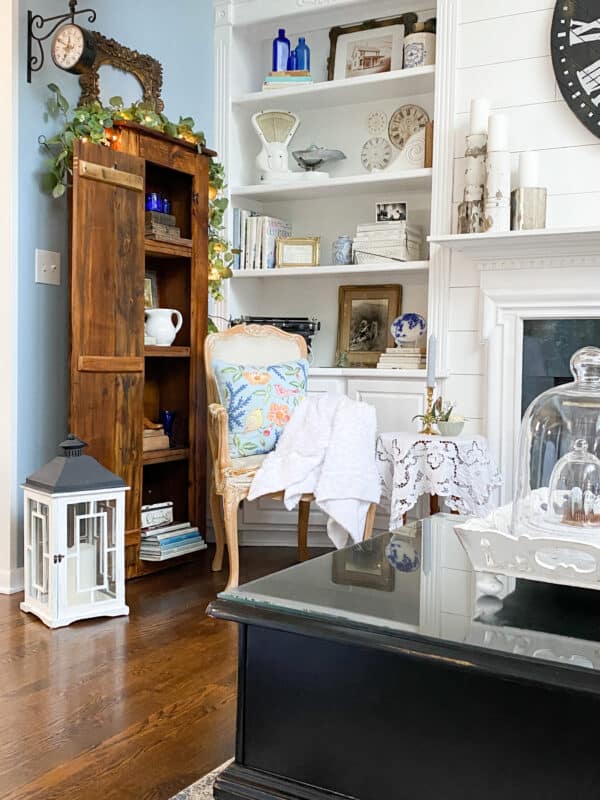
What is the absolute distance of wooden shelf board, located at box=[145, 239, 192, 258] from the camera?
138 inches

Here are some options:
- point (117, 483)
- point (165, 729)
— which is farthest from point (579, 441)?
point (117, 483)

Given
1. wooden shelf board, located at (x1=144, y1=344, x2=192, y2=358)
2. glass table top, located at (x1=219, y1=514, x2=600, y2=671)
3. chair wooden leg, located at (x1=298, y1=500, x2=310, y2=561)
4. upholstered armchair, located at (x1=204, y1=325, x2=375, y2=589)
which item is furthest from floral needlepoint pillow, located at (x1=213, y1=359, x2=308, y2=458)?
glass table top, located at (x1=219, y1=514, x2=600, y2=671)

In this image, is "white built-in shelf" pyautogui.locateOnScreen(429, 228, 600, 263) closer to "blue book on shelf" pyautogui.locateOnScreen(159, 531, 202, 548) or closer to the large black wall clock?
the large black wall clock

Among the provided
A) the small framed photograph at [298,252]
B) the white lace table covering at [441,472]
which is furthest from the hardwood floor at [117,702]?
the small framed photograph at [298,252]

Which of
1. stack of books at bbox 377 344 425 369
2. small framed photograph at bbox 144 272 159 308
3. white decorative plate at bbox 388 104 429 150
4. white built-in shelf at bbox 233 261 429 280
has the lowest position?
stack of books at bbox 377 344 425 369

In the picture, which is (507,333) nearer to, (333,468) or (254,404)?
(333,468)

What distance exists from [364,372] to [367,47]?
5.38 feet

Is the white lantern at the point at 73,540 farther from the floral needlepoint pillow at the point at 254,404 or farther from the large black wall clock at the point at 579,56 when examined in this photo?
the large black wall clock at the point at 579,56

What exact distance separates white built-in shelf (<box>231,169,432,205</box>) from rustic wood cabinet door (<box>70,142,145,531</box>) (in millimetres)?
941

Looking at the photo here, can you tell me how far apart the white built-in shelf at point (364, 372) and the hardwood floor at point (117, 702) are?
131cm

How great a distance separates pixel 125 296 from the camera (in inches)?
130

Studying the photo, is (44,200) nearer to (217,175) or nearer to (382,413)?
(217,175)

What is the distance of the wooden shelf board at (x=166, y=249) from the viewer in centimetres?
351

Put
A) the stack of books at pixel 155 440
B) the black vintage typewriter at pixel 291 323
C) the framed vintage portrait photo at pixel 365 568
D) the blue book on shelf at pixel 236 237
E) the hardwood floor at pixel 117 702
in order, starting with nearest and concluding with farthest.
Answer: the framed vintage portrait photo at pixel 365 568
the hardwood floor at pixel 117 702
the stack of books at pixel 155 440
the black vintage typewriter at pixel 291 323
the blue book on shelf at pixel 236 237
